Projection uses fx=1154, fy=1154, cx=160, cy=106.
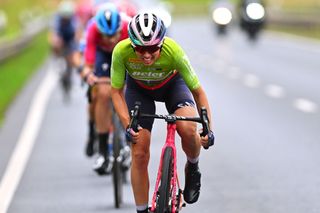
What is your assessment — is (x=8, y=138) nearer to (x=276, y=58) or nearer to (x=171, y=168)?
(x=171, y=168)

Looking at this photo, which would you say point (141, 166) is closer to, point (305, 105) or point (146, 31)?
point (146, 31)

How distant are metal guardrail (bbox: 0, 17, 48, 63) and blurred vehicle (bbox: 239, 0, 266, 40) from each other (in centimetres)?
788

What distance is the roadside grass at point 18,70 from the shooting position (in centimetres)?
2183

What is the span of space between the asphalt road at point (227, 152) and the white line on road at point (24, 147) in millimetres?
44

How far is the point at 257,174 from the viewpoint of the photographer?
39.0 ft

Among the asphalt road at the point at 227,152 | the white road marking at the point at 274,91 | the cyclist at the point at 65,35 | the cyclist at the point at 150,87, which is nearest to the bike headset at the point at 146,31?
the cyclist at the point at 150,87

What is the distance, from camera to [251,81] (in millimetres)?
25906

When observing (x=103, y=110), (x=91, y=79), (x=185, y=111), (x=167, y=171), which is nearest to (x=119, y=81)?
(x=185, y=111)

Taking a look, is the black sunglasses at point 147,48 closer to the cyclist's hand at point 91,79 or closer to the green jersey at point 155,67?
the green jersey at point 155,67

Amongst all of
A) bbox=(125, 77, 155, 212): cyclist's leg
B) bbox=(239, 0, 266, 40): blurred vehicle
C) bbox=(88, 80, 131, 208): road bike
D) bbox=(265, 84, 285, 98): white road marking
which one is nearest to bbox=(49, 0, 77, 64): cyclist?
bbox=(265, 84, 285, 98): white road marking

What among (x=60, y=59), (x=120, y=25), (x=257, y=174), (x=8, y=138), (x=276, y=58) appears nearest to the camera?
(x=120, y=25)

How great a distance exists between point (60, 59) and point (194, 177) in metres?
14.1

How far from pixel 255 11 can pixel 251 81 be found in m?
17.5

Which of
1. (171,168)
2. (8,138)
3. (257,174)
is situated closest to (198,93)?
(171,168)
